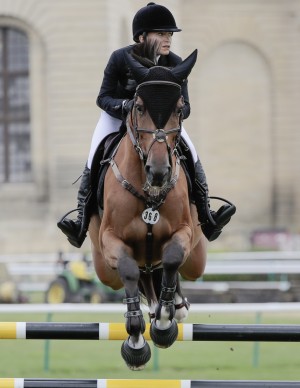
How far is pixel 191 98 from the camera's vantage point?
126 ft

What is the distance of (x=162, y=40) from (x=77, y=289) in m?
14.1

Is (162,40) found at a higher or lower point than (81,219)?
higher

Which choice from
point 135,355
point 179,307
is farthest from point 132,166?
point 179,307

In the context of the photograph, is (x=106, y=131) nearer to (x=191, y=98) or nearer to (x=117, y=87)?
(x=117, y=87)

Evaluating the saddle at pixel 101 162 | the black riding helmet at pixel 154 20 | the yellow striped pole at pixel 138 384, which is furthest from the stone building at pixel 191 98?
the yellow striped pole at pixel 138 384

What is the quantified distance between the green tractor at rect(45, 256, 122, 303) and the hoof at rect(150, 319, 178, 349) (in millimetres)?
13516

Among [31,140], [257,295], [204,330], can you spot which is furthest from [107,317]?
[31,140]

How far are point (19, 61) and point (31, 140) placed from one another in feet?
7.38

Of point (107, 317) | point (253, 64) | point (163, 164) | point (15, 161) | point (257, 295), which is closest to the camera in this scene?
point (163, 164)

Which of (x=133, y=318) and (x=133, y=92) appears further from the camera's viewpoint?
(x=133, y=92)

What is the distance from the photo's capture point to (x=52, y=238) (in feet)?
110

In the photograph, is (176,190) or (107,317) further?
(107,317)

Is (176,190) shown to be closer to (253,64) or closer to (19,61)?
(19,61)

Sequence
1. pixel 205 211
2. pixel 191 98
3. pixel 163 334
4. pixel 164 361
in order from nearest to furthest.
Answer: pixel 163 334
pixel 205 211
pixel 164 361
pixel 191 98
